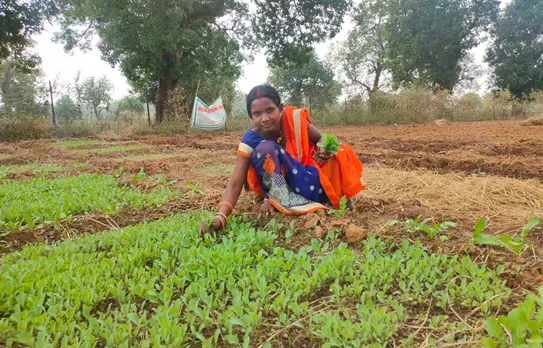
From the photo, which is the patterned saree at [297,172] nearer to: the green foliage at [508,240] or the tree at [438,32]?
the green foliage at [508,240]

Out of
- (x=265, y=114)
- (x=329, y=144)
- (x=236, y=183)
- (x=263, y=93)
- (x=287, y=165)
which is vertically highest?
(x=263, y=93)

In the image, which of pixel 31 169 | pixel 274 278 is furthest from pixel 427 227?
pixel 31 169

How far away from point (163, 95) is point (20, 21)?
6.20 metres

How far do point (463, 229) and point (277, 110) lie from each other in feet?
4.97

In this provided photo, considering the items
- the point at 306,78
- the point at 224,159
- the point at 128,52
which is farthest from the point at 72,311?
the point at 306,78

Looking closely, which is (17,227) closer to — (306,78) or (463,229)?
(463,229)

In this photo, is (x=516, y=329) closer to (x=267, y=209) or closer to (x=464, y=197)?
(x=267, y=209)

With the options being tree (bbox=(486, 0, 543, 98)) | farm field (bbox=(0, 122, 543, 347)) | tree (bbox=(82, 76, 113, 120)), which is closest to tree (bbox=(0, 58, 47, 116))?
tree (bbox=(82, 76, 113, 120))

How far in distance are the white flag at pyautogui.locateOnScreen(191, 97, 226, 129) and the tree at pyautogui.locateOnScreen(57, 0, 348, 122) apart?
2.71m

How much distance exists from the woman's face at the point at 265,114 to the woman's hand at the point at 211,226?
78 centimetres

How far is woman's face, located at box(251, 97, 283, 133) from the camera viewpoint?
2.69 metres

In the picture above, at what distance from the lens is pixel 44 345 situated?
1272mm

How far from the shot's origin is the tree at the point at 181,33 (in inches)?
531

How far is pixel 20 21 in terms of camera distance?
1481 cm
